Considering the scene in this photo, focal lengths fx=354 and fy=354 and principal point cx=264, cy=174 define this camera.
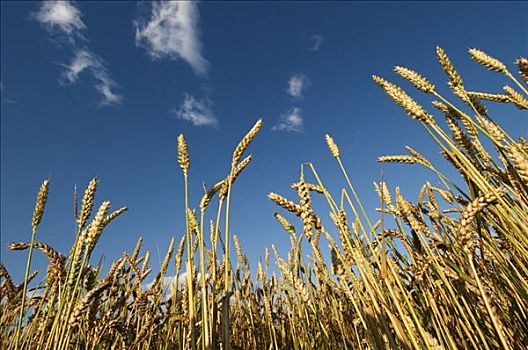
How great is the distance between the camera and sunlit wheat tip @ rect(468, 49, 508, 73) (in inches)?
68.5

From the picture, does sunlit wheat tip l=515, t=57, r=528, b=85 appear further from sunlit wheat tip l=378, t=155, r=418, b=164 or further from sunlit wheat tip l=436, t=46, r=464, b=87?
sunlit wheat tip l=378, t=155, r=418, b=164

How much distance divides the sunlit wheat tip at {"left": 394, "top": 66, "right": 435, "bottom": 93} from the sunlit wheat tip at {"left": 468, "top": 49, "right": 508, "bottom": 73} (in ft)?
1.31

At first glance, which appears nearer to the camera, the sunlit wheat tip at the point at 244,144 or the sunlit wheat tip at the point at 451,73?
the sunlit wheat tip at the point at 244,144

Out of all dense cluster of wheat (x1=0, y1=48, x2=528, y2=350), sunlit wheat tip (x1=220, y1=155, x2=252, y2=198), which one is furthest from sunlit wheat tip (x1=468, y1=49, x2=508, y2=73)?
sunlit wheat tip (x1=220, y1=155, x2=252, y2=198)

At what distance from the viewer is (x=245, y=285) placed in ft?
10.3

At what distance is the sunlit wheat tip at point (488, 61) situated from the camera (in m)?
1.74

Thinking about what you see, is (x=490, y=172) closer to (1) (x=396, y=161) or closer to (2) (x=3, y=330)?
(1) (x=396, y=161)

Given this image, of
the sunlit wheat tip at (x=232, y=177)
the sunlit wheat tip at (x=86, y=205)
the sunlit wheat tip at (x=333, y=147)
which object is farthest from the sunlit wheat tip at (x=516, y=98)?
the sunlit wheat tip at (x=86, y=205)

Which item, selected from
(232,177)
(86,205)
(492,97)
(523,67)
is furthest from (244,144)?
(492,97)

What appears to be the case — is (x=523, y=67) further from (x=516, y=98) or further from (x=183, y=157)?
(x=183, y=157)

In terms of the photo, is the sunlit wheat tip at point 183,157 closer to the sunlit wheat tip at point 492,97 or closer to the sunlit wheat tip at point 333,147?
→ the sunlit wheat tip at point 333,147

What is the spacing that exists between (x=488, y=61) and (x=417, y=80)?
1.52 feet

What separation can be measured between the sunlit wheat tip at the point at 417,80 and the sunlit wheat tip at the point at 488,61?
40 centimetres

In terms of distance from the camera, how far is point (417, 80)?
1672 millimetres
